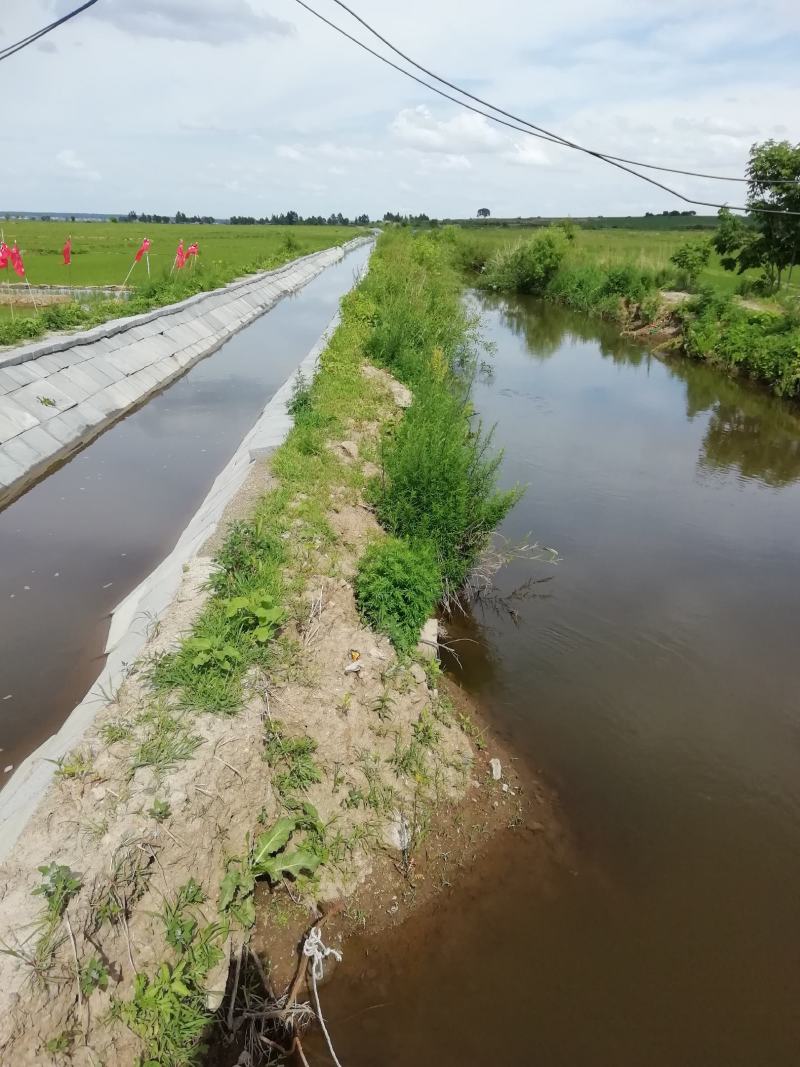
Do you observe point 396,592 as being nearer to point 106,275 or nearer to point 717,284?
point 717,284

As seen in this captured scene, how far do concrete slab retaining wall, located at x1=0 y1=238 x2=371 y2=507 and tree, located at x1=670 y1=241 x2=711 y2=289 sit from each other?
16065 mm

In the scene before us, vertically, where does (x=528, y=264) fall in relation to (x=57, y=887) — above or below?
above

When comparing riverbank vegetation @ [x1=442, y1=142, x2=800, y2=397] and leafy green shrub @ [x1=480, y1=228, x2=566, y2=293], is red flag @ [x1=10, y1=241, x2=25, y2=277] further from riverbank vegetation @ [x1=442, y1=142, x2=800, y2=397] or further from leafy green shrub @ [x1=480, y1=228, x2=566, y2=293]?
leafy green shrub @ [x1=480, y1=228, x2=566, y2=293]

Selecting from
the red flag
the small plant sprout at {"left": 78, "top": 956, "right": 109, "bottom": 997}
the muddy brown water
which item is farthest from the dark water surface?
the red flag

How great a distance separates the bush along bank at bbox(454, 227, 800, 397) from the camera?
564 inches

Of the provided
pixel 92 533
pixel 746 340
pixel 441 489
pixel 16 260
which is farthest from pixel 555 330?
pixel 92 533

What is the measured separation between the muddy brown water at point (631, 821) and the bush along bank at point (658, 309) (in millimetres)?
6749

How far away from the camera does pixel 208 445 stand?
932 centimetres

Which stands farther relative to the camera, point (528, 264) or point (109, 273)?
point (528, 264)

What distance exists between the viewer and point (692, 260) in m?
22.3

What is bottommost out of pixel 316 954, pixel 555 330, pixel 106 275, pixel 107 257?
pixel 316 954

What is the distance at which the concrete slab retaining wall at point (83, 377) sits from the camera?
7.98m

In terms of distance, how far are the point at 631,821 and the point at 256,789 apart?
7.86 ft

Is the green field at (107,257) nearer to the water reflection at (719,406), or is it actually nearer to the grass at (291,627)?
the water reflection at (719,406)
